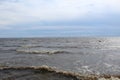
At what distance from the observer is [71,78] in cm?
1312

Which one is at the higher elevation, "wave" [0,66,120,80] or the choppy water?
"wave" [0,66,120,80]

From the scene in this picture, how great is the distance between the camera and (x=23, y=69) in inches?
634

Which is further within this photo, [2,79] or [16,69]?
[16,69]

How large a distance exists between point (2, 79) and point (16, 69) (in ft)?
11.2

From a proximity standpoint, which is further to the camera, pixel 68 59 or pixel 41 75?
pixel 68 59

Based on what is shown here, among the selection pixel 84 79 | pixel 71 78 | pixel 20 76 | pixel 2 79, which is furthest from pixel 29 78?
pixel 84 79

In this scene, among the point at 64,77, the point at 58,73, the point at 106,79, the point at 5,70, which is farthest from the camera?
the point at 5,70

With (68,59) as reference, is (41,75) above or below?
above

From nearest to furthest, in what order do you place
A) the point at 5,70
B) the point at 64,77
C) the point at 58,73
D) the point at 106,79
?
the point at 106,79, the point at 64,77, the point at 58,73, the point at 5,70

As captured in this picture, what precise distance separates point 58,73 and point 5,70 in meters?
4.39

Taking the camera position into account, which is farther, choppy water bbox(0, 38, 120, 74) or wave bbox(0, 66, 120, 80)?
choppy water bbox(0, 38, 120, 74)

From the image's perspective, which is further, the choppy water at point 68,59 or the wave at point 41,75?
the choppy water at point 68,59

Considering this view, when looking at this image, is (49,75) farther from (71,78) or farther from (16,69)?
(16,69)

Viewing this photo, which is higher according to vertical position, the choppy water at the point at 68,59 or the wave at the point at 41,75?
the wave at the point at 41,75
